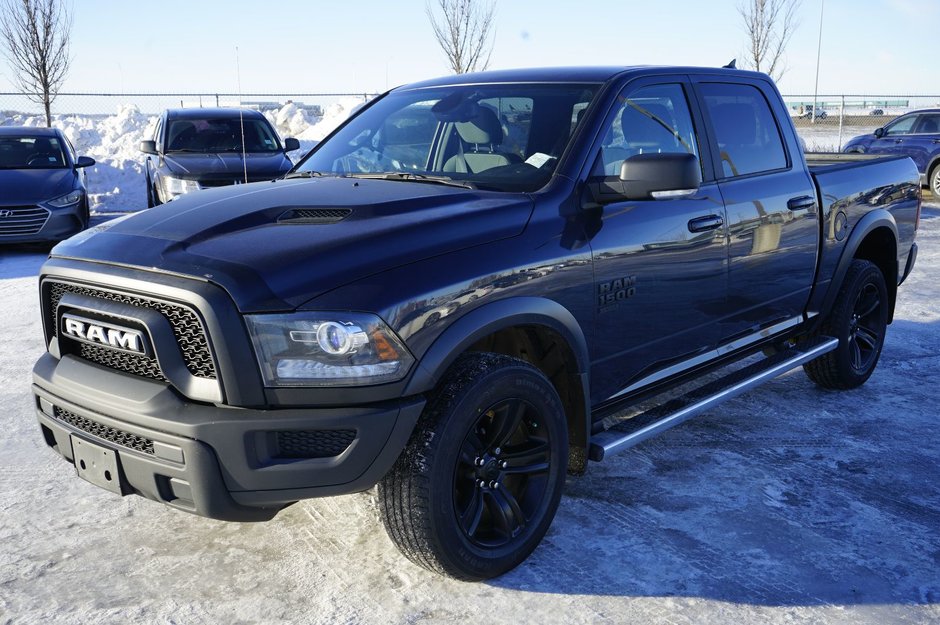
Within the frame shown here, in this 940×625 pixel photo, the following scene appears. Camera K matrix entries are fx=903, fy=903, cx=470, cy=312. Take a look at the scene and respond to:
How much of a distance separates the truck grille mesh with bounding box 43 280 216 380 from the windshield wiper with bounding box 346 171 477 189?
4.42 feet

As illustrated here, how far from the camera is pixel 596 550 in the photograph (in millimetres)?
3512

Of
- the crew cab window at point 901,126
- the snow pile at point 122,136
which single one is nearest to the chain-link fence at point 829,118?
the crew cab window at point 901,126

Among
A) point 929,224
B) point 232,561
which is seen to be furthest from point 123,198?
point 232,561

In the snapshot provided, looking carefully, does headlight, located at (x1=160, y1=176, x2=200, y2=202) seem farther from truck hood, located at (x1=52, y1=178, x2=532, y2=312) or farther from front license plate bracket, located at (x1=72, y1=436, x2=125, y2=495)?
front license plate bracket, located at (x1=72, y1=436, x2=125, y2=495)

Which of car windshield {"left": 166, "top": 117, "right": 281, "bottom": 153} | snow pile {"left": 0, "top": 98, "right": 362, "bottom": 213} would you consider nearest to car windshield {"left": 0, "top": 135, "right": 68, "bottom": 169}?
car windshield {"left": 166, "top": 117, "right": 281, "bottom": 153}

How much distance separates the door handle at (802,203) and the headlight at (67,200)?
9070 millimetres

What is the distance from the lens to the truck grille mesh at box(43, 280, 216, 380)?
2795mm

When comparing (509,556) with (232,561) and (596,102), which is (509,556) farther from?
(596,102)

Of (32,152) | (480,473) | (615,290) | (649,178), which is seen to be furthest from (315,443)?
(32,152)

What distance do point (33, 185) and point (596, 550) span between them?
9.73 meters

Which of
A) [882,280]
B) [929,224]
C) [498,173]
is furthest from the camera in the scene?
[929,224]

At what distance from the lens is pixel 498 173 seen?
379 cm

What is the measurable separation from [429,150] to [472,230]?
105 cm

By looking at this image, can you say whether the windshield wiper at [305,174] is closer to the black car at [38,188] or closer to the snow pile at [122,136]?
the black car at [38,188]
